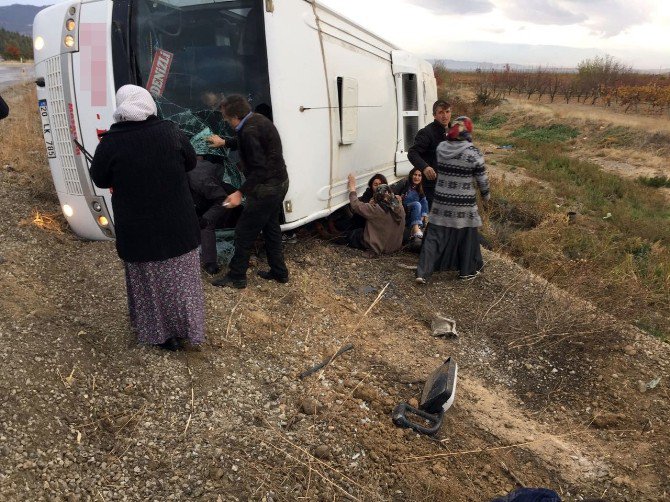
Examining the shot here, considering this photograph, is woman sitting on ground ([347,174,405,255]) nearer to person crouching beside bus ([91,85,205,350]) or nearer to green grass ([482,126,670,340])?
green grass ([482,126,670,340])

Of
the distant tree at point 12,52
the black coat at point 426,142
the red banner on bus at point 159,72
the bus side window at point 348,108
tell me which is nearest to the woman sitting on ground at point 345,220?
the black coat at point 426,142

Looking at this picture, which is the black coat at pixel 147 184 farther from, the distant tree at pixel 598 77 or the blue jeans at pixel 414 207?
the distant tree at pixel 598 77

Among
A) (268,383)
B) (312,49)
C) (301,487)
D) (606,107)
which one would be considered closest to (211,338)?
(268,383)

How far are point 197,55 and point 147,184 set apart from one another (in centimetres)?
186

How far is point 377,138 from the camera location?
5.90m

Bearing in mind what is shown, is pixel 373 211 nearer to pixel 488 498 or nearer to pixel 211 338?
pixel 211 338

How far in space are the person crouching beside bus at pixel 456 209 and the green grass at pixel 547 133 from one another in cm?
1600

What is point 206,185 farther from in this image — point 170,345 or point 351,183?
point 351,183

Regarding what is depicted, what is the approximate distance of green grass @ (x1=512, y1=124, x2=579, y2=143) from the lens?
19.3 metres

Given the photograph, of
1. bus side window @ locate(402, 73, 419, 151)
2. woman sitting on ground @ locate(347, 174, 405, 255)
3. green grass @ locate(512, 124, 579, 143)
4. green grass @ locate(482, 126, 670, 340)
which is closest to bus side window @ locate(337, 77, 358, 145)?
woman sitting on ground @ locate(347, 174, 405, 255)

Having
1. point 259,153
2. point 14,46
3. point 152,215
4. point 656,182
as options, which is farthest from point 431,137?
point 14,46

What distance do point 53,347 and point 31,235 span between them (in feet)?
6.47

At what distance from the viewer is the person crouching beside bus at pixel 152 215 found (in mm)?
2623

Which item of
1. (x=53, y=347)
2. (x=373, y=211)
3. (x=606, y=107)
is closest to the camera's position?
(x=53, y=347)
